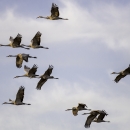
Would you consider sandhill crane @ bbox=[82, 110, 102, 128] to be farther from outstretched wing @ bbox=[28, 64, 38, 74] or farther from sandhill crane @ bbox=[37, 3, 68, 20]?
sandhill crane @ bbox=[37, 3, 68, 20]

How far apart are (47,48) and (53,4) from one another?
566 centimetres

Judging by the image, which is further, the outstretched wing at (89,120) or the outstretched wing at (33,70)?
the outstretched wing at (89,120)

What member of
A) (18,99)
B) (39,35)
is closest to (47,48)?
(39,35)

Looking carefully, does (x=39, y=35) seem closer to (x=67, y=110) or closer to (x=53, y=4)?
(x=53, y=4)

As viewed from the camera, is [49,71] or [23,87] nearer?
[23,87]

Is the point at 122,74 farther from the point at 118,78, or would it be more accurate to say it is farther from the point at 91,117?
the point at 91,117

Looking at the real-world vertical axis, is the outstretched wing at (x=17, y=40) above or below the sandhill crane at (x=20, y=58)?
above

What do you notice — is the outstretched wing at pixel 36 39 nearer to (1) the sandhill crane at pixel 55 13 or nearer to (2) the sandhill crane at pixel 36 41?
(2) the sandhill crane at pixel 36 41

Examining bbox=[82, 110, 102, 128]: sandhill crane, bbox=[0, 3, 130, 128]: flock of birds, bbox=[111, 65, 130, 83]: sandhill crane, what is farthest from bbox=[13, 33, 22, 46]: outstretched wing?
bbox=[111, 65, 130, 83]: sandhill crane

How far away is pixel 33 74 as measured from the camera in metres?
70.6

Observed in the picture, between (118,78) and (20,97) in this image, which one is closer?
(20,97)

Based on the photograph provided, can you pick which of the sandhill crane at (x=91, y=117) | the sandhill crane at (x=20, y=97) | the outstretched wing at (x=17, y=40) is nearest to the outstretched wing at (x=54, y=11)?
the outstretched wing at (x=17, y=40)

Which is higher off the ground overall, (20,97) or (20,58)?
(20,58)

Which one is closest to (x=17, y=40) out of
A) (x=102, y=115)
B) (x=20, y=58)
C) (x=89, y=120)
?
(x=20, y=58)
